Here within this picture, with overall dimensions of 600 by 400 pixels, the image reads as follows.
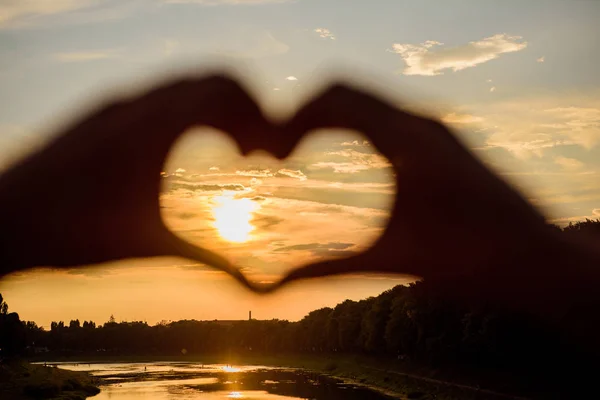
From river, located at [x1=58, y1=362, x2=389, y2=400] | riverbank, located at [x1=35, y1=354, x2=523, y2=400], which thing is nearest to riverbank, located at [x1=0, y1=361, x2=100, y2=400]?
river, located at [x1=58, y1=362, x2=389, y2=400]

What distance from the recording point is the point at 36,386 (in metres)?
63.8

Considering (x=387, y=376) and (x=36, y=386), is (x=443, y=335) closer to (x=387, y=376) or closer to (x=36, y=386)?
(x=387, y=376)

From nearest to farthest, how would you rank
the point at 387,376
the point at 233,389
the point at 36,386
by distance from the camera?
the point at 36,386, the point at 387,376, the point at 233,389

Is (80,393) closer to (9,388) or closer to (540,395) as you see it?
(9,388)

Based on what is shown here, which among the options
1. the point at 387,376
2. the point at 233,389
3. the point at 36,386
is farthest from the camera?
the point at 233,389

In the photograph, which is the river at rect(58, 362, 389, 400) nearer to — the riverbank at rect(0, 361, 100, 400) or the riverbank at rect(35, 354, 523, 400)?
the riverbank at rect(35, 354, 523, 400)

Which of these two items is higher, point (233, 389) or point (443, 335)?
point (443, 335)

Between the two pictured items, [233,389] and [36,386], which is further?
[233,389]

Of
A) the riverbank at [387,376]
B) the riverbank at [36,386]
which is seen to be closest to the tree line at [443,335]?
the riverbank at [387,376]

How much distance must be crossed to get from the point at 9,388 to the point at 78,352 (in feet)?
479

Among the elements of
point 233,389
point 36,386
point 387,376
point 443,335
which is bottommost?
point 233,389

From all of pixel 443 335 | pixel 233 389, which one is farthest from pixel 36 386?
pixel 443 335

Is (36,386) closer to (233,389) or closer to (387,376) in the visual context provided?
(233,389)

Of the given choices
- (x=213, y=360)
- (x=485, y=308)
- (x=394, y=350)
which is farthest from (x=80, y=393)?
(x=213, y=360)
